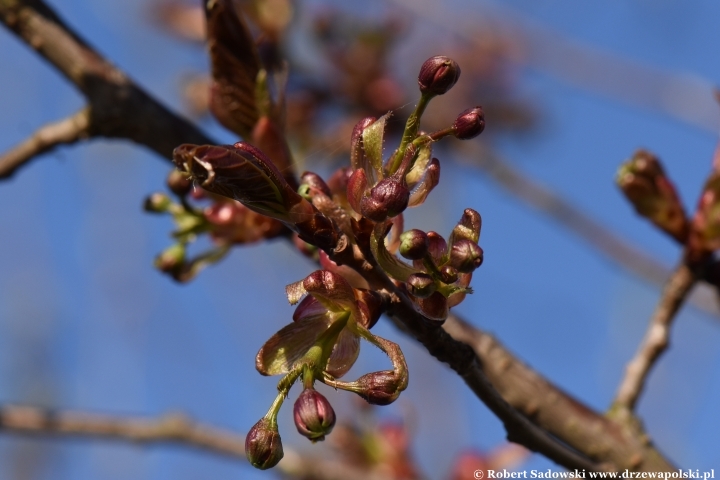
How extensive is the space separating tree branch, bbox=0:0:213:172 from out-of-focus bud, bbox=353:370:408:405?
74 centimetres

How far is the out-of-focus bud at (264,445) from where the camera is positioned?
0.94m

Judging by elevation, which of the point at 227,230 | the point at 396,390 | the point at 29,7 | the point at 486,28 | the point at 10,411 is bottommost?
the point at 10,411

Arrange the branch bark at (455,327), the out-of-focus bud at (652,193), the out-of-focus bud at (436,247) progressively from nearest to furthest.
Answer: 1. the out-of-focus bud at (436,247)
2. the branch bark at (455,327)
3. the out-of-focus bud at (652,193)

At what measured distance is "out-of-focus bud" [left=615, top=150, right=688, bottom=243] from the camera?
1686 millimetres

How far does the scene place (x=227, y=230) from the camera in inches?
58.3

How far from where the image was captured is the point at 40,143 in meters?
1.64

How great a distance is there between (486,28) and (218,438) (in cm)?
404

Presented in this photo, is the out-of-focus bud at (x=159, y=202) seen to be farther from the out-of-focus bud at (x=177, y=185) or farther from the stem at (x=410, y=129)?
the stem at (x=410, y=129)

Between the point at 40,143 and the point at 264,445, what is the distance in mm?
996

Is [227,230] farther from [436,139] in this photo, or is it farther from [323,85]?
[323,85]

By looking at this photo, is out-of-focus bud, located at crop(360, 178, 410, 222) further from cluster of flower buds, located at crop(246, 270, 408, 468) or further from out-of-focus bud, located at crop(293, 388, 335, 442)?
out-of-focus bud, located at crop(293, 388, 335, 442)

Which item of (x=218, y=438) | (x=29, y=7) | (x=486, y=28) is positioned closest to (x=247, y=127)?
(x=29, y=7)

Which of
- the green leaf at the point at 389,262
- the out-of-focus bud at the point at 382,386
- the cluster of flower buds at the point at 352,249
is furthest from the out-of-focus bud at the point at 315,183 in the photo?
the out-of-focus bud at the point at 382,386

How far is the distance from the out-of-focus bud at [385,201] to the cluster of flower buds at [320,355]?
12 centimetres
